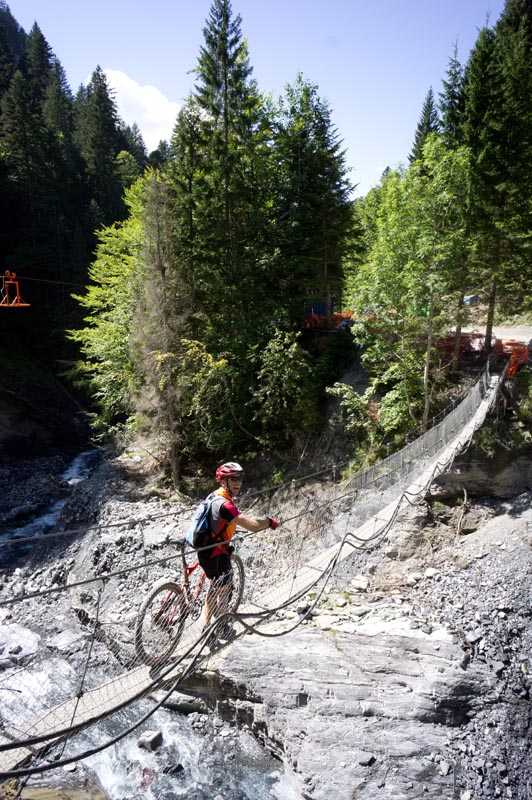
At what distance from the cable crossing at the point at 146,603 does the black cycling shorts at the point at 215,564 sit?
0.71ft

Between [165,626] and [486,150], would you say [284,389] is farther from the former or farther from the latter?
[165,626]

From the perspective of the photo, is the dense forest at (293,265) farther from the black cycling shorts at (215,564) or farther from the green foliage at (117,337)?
the black cycling shorts at (215,564)

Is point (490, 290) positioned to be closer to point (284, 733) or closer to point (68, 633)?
point (284, 733)

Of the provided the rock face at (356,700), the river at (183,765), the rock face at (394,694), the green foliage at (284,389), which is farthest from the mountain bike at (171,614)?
the green foliage at (284,389)

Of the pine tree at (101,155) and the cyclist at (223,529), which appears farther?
the pine tree at (101,155)

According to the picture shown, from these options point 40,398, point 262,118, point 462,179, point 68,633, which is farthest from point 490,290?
point 40,398

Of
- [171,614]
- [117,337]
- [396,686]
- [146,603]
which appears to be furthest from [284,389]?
[146,603]

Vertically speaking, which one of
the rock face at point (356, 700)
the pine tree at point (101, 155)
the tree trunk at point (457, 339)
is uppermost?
the pine tree at point (101, 155)

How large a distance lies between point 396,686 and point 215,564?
123 inches

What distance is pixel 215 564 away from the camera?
4586 millimetres

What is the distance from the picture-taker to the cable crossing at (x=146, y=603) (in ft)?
13.3

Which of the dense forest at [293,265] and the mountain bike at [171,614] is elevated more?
the dense forest at [293,265]

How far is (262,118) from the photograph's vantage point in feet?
52.4

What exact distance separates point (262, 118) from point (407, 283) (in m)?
9.44
